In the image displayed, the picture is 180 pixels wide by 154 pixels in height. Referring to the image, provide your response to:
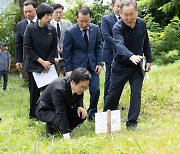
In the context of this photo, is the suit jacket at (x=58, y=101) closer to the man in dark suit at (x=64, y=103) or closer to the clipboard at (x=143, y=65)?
the man in dark suit at (x=64, y=103)

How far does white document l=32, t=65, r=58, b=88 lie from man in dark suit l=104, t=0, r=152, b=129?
1.08 m

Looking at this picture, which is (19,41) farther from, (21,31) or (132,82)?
(132,82)

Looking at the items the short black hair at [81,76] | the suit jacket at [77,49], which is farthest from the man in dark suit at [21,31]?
the short black hair at [81,76]

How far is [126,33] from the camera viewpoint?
4.88 meters

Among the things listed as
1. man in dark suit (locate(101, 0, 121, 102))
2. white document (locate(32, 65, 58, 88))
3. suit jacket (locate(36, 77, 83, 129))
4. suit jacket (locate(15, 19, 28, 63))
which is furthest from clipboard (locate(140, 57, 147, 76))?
suit jacket (locate(15, 19, 28, 63))

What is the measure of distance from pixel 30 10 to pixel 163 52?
31.7ft

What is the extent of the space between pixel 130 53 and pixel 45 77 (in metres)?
1.69

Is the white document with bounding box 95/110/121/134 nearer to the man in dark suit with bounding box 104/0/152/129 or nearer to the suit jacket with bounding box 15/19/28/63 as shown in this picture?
the man in dark suit with bounding box 104/0/152/129

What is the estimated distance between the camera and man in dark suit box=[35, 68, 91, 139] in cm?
456

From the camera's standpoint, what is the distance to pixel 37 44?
5.82m

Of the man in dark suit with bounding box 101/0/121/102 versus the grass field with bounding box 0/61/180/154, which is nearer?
the grass field with bounding box 0/61/180/154

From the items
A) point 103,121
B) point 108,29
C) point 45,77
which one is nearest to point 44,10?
point 45,77

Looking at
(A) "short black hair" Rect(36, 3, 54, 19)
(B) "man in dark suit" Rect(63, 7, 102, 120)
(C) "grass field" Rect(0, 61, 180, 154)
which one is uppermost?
(A) "short black hair" Rect(36, 3, 54, 19)

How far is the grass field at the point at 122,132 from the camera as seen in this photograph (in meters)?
3.64
